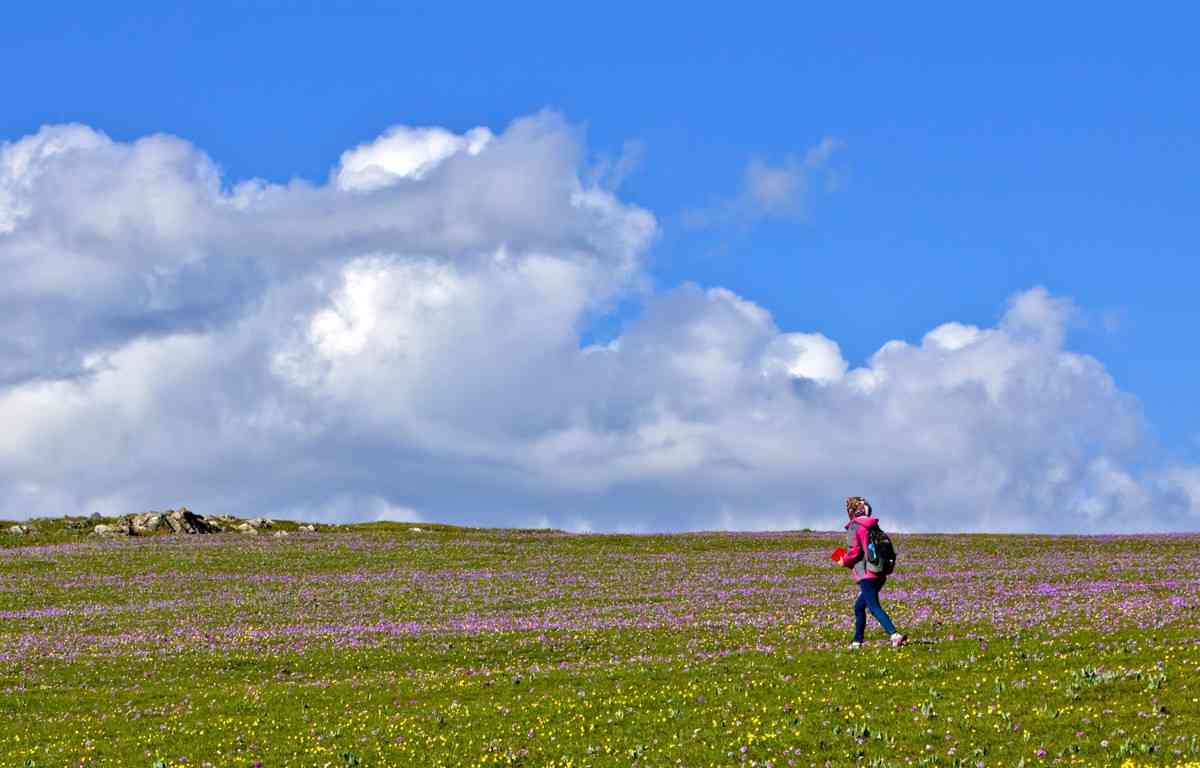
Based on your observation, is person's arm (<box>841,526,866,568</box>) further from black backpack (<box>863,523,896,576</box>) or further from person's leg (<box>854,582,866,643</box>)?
person's leg (<box>854,582,866,643</box>)

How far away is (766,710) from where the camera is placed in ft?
70.8

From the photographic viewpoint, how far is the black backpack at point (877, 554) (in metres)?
26.6

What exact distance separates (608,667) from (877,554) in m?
7.48

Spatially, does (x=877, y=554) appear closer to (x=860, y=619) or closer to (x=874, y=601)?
(x=874, y=601)

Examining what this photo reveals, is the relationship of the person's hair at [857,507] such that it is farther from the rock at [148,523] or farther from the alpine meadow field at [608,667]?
the rock at [148,523]

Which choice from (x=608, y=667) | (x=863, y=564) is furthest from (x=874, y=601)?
(x=608, y=667)

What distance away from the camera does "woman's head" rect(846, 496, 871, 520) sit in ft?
88.9

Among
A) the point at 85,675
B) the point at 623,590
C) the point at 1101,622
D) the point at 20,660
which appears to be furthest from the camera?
the point at 623,590

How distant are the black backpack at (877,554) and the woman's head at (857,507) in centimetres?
44

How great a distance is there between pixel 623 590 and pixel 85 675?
2344 cm

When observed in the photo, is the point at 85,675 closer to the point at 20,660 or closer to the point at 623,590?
the point at 20,660

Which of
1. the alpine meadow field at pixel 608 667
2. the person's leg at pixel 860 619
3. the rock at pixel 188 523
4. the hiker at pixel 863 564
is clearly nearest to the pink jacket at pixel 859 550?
the hiker at pixel 863 564

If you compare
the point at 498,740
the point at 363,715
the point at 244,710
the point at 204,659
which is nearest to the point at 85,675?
the point at 204,659

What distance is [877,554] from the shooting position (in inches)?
1049
